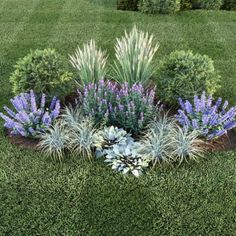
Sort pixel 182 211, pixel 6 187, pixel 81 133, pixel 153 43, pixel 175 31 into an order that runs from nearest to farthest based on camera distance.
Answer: pixel 182 211 → pixel 6 187 → pixel 81 133 → pixel 153 43 → pixel 175 31

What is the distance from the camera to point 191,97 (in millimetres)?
5062

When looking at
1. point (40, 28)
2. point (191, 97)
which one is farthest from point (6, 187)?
point (40, 28)

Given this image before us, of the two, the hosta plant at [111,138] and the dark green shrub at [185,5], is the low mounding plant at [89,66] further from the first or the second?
the dark green shrub at [185,5]

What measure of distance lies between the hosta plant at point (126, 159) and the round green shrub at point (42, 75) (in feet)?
4.11

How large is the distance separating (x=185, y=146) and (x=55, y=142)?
145 centimetres

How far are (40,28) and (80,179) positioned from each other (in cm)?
511

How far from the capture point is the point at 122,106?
15.1 feet

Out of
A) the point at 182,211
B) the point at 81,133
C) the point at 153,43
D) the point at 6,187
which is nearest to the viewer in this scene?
the point at 182,211

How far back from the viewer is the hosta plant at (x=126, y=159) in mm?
4279

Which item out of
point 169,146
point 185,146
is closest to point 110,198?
point 169,146

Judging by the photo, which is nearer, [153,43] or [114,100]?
[114,100]

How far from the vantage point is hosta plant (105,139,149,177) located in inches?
168

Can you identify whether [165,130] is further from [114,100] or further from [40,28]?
[40,28]

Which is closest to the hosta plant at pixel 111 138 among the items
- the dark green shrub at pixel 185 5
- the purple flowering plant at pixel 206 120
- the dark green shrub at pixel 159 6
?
the purple flowering plant at pixel 206 120
